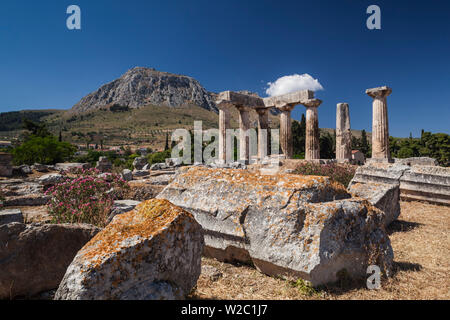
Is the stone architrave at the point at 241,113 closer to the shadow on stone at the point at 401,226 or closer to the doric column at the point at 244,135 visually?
the doric column at the point at 244,135

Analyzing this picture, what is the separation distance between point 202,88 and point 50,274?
528 ft

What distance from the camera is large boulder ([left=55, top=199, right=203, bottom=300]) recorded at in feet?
5.69

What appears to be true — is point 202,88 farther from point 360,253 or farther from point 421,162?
point 360,253

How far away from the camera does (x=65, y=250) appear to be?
270 centimetres

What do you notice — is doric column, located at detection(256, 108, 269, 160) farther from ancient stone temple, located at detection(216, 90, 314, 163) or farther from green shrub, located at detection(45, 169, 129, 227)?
green shrub, located at detection(45, 169, 129, 227)

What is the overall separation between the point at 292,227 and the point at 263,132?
1798 centimetres

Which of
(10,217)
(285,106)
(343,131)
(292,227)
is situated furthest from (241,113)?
(292,227)

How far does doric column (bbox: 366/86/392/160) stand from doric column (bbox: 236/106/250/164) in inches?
334

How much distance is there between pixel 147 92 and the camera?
13362 cm

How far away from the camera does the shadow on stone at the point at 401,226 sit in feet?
17.4

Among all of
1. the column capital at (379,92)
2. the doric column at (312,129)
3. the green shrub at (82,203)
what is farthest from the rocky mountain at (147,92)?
the green shrub at (82,203)

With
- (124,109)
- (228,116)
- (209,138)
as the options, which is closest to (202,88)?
(124,109)

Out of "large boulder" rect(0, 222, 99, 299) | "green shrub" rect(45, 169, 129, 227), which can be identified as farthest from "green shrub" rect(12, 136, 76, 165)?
"large boulder" rect(0, 222, 99, 299)

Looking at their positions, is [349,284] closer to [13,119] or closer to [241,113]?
[241,113]
